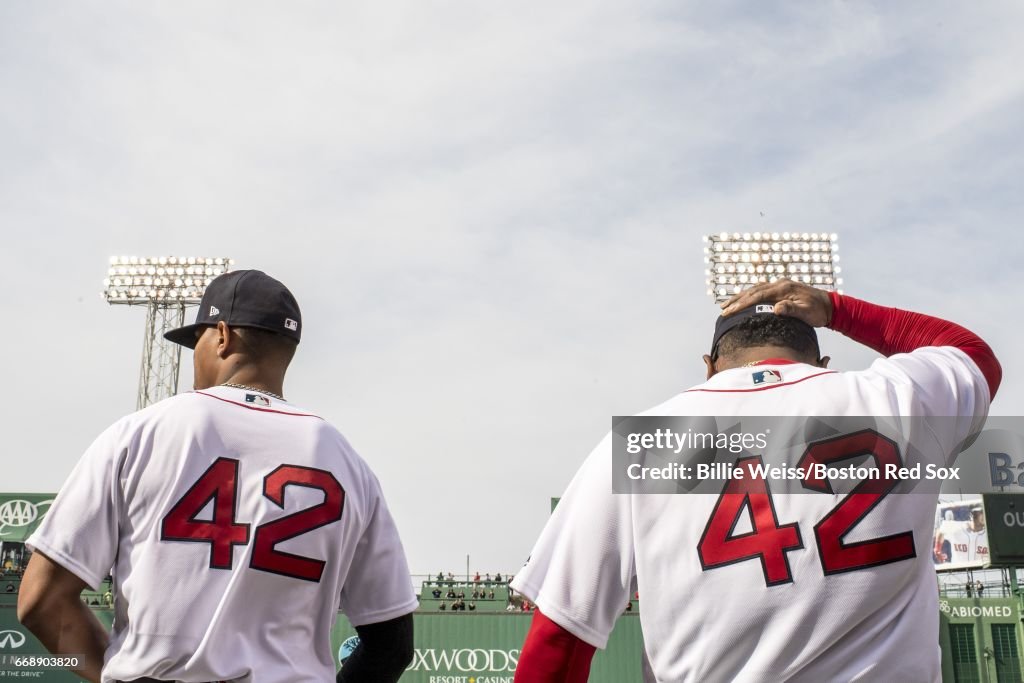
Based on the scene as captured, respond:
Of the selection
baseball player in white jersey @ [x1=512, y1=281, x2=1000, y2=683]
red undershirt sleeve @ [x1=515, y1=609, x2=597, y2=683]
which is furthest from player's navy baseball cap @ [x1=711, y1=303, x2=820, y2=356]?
red undershirt sleeve @ [x1=515, y1=609, x2=597, y2=683]

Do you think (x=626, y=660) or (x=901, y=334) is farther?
(x=626, y=660)

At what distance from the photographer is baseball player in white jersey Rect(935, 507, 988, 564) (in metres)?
40.3

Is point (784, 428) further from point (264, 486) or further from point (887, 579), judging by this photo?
point (264, 486)

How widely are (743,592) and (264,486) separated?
1.44m

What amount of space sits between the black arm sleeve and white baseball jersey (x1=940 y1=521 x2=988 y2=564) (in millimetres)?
42582

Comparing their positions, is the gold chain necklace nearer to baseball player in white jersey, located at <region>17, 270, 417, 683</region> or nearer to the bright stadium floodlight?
baseball player in white jersey, located at <region>17, 270, 417, 683</region>

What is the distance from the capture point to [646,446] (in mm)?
2512

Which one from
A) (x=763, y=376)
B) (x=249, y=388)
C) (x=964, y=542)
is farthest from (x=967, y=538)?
(x=249, y=388)

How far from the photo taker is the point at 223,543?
9.00 ft

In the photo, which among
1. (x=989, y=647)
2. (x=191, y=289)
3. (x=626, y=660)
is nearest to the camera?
(x=626, y=660)

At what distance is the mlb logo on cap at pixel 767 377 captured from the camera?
2.48 meters

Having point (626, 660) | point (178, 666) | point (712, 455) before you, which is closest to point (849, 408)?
point (712, 455)

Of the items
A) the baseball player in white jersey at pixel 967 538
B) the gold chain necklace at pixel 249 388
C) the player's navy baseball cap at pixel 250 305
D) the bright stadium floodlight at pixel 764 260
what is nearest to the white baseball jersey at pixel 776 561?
the gold chain necklace at pixel 249 388

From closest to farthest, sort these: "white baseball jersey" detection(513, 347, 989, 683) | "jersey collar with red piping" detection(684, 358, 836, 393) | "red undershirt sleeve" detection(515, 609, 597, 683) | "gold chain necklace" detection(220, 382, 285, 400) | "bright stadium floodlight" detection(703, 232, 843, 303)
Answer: "white baseball jersey" detection(513, 347, 989, 683) → "red undershirt sleeve" detection(515, 609, 597, 683) → "jersey collar with red piping" detection(684, 358, 836, 393) → "gold chain necklace" detection(220, 382, 285, 400) → "bright stadium floodlight" detection(703, 232, 843, 303)
